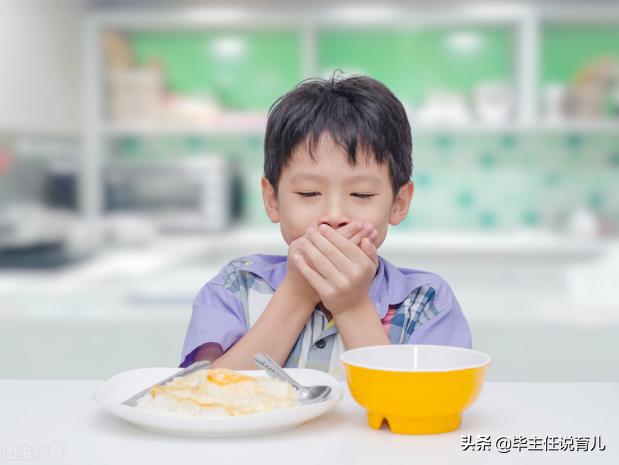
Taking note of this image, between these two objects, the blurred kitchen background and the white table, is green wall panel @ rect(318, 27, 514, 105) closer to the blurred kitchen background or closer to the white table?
the blurred kitchen background

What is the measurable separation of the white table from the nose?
0.89 ft

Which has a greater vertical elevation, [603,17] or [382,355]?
[603,17]

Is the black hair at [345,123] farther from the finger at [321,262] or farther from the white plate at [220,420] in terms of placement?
the white plate at [220,420]

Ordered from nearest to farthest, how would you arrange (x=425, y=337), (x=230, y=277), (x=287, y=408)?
1. (x=287, y=408)
2. (x=425, y=337)
3. (x=230, y=277)

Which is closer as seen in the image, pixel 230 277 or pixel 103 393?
pixel 103 393

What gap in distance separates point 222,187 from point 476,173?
1221mm

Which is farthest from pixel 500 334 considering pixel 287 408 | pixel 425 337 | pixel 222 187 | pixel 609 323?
pixel 222 187

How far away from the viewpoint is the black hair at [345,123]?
1.07 m

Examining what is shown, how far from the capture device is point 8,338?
188cm

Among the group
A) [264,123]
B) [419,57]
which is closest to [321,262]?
[264,123]

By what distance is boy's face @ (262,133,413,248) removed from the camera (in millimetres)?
1038

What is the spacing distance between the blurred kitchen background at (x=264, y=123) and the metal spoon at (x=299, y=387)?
2.48m

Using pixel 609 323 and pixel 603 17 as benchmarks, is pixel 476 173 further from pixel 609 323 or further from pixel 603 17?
pixel 609 323

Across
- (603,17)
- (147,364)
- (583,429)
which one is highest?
(603,17)
